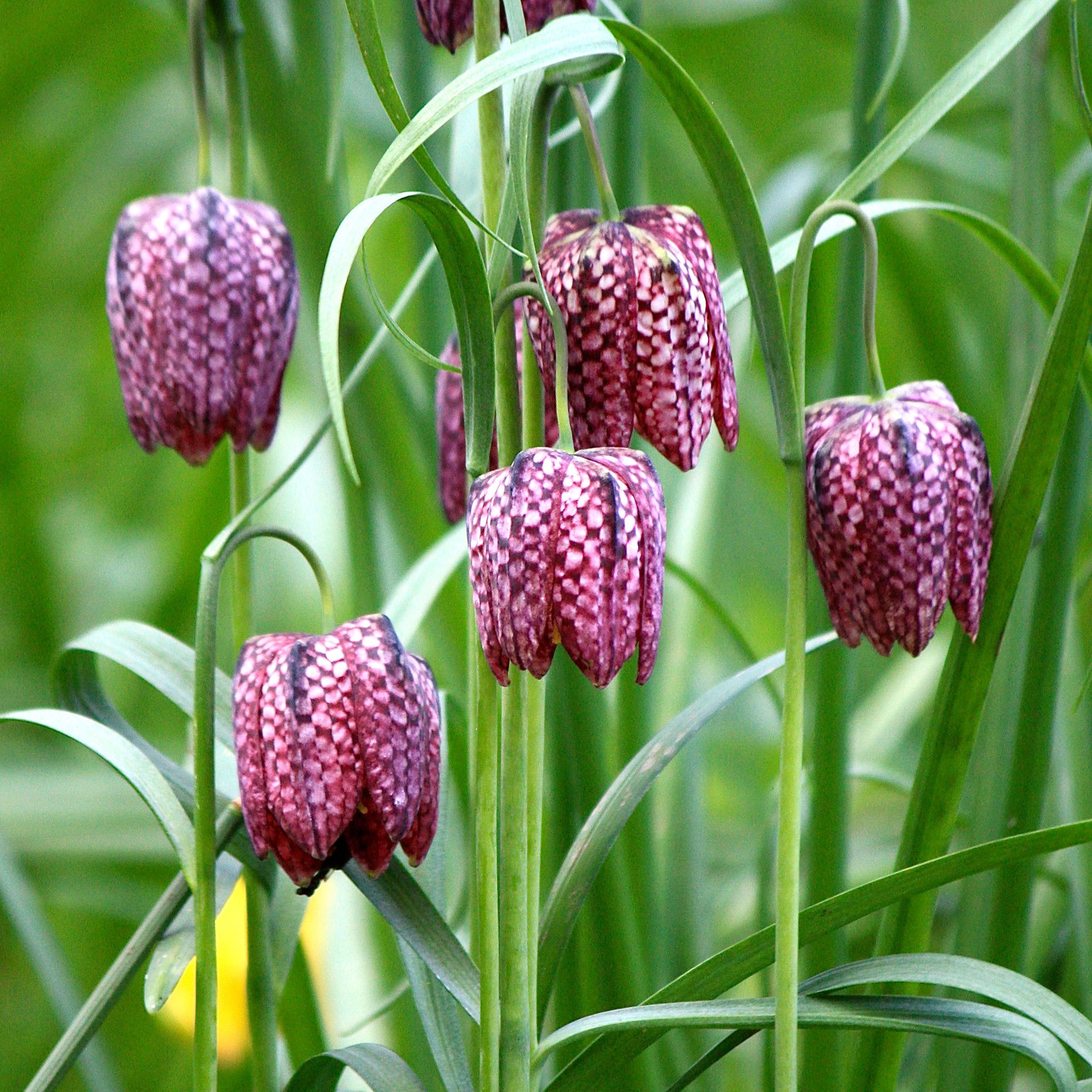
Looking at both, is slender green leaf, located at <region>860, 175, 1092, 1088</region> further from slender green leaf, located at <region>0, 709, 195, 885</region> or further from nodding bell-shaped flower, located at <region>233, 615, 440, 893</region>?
slender green leaf, located at <region>0, 709, 195, 885</region>

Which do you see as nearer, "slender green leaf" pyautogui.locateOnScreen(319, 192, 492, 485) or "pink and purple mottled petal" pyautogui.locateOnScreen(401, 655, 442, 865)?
"slender green leaf" pyautogui.locateOnScreen(319, 192, 492, 485)

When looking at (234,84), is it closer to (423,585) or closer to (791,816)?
(423,585)

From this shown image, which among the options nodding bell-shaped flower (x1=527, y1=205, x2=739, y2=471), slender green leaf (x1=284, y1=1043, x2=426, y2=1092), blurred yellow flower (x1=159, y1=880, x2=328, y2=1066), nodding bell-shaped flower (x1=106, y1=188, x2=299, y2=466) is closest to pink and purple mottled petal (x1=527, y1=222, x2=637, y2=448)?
nodding bell-shaped flower (x1=527, y1=205, x2=739, y2=471)

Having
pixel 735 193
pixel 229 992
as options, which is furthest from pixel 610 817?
pixel 229 992

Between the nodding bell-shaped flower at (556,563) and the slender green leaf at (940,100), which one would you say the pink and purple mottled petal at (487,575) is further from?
the slender green leaf at (940,100)

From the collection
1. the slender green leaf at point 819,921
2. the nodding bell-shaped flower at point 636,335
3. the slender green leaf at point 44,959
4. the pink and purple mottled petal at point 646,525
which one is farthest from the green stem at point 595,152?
the slender green leaf at point 44,959

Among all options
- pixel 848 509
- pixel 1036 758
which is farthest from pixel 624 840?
pixel 848 509
